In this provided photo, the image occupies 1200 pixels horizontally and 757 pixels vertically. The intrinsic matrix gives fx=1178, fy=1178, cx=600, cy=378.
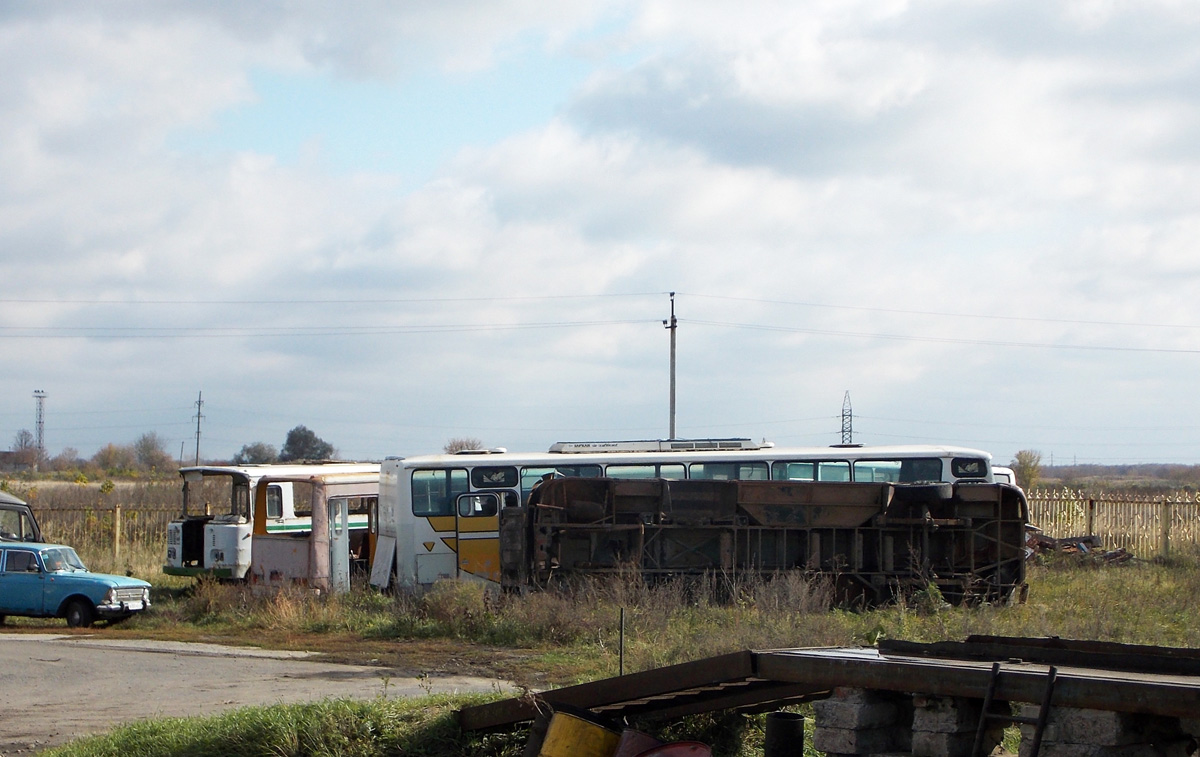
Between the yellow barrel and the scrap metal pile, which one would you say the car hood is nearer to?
the scrap metal pile

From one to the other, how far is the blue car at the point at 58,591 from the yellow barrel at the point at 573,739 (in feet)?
52.3

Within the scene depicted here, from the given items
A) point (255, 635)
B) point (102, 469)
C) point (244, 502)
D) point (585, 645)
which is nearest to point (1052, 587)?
point (585, 645)

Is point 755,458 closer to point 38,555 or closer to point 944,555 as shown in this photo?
point 944,555

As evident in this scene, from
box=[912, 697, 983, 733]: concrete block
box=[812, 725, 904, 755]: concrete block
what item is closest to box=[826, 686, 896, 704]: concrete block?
box=[812, 725, 904, 755]: concrete block

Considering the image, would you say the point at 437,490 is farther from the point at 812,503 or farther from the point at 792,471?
the point at 812,503

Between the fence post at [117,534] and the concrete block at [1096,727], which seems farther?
the fence post at [117,534]

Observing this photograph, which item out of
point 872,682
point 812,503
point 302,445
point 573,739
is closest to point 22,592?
point 812,503

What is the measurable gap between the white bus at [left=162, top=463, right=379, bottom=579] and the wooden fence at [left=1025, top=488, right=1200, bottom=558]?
18.7 meters

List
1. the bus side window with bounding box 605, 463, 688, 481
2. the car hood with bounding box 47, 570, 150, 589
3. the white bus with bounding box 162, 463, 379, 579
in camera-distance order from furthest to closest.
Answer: the white bus with bounding box 162, 463, 379, 579, the bus side window with bounding box 605, 463, 688, 481, the car hood with bounding box 47, 570, 150, 589

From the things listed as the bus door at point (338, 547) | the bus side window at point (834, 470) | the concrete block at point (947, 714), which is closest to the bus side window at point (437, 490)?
the bus door at point (338, 547)

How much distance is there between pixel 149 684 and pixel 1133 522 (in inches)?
1004

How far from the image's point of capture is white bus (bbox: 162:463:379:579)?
2395cm

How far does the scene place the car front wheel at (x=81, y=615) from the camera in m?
20.9

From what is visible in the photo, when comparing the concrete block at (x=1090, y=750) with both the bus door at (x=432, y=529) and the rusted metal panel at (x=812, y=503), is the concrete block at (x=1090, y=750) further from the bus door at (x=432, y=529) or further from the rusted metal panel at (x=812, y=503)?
the bus door at (x=432, y=529)
